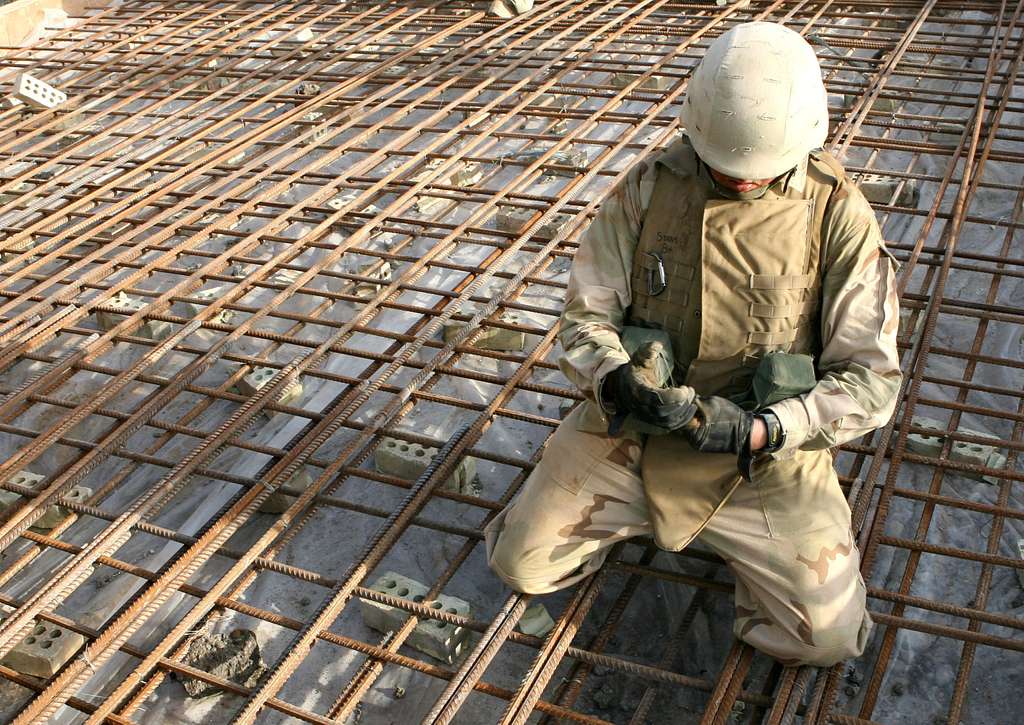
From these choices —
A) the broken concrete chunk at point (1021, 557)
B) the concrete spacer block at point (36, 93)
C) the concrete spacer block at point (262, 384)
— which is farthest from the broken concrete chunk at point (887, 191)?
the concrete spacer block at point (36, 93)

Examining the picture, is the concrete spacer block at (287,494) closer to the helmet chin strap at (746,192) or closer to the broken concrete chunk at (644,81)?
the helmet chin strap at (746,192)

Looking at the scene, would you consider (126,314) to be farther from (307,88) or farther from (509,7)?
(509,7)

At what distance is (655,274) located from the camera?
2146mm

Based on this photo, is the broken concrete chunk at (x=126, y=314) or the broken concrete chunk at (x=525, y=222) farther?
the broken concrete chunk at (x=525, y=222)

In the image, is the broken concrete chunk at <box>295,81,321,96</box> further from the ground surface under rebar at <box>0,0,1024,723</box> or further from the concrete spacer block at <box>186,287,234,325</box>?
the concrete spacer block at <box>186,287,234,325</box>

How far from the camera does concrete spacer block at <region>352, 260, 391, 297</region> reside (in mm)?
3673

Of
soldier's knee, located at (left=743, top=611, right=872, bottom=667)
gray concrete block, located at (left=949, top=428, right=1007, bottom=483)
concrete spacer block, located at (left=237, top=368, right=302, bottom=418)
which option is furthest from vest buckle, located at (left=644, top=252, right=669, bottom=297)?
concrete spacer block, located at (left=237, top=368, right=302, bottom=418)

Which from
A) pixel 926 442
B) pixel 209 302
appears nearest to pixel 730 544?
pixel 926 442

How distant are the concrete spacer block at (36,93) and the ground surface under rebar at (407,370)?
12 cm

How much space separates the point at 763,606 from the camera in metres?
2.08

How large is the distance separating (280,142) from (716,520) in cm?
334

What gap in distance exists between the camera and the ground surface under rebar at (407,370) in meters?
2.21

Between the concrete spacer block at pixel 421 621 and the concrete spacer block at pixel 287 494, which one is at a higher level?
the concrete spacer block at pixel 287 494

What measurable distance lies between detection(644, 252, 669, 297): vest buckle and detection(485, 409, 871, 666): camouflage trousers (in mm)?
332
